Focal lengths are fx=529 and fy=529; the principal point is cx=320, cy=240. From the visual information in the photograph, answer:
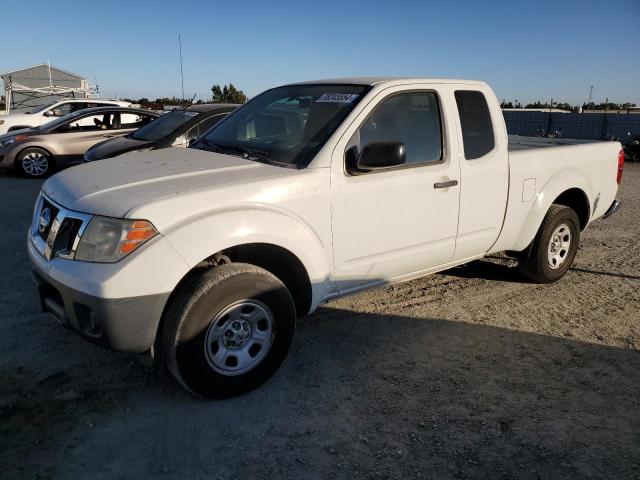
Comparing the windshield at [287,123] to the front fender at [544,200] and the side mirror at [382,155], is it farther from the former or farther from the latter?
the front fender at [544,200]

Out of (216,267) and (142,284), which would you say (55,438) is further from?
(216,267)

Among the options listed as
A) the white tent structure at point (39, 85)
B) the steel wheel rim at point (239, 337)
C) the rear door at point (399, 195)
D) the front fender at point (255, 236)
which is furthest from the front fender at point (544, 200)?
the white tent structure at point (39, 85)

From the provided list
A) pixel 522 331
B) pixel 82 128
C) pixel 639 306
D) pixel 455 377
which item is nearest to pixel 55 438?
pixel 455 377

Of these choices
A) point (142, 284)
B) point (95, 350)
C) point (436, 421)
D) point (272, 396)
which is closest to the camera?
point (142, 284)

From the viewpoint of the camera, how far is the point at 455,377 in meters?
3.42

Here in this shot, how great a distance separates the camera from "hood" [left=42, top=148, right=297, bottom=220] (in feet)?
9.21

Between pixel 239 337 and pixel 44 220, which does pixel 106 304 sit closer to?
pixel 239 337

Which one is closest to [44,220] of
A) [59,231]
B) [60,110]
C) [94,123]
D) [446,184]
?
[59,231]

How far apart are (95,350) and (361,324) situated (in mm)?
1942

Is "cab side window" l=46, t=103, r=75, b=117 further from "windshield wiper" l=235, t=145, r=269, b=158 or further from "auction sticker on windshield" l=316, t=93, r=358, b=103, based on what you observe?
"auction sticker on windshield" l=316, t=93, r=358, b=103

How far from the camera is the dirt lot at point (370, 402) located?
259 cm

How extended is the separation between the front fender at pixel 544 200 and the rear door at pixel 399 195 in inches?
37.0

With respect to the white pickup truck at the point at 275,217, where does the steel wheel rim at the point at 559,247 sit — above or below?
below

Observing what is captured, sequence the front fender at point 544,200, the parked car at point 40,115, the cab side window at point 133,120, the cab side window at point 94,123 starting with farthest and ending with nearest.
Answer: the parked car at point 40,115, the cab side window at point 133,120, the cab side window at point 94,123, the front fender at point 544,200
